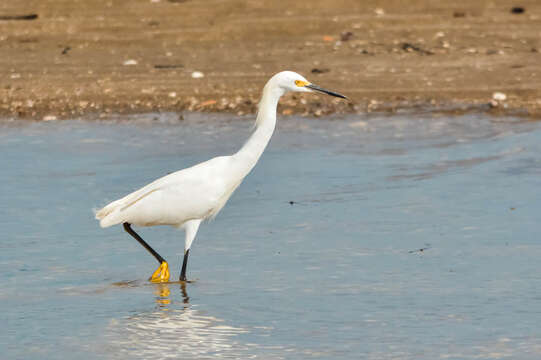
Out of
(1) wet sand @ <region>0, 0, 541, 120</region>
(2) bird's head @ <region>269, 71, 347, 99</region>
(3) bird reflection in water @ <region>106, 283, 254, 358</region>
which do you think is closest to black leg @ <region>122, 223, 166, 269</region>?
(3) bird reflection in water @ <region>106, 283, 254, 358</region>

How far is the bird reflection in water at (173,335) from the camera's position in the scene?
5.54 metres

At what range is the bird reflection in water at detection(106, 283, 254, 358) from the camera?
18.2 ft

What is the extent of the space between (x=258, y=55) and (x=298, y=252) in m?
7.93

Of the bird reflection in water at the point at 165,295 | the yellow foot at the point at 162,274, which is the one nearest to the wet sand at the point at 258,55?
the yellow foot at the point at 162,274

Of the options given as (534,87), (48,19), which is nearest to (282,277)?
(534,87)

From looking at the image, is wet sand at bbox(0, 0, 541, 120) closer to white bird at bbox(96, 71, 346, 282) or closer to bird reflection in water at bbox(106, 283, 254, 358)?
white bird at bbox(96, 71, 346, 282)

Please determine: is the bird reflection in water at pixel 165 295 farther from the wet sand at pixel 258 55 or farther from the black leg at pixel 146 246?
the wet sand at pixel 258 55

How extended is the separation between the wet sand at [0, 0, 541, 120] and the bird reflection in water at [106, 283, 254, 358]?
23.0ft

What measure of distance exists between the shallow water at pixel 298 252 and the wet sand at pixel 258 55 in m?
1.55

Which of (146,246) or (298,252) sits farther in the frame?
(298,252)

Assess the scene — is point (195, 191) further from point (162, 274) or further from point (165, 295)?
point (165, 295)

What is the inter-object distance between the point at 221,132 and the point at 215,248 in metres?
4.63

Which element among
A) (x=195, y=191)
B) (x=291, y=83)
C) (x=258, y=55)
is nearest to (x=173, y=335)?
(x=195, y=191)

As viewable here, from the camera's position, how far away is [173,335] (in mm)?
5875
